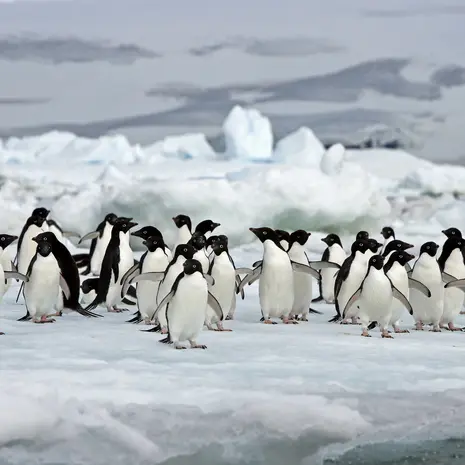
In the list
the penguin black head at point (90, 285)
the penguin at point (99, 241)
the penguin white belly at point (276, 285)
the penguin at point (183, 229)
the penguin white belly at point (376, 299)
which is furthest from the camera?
the penguin at point (99, 241)

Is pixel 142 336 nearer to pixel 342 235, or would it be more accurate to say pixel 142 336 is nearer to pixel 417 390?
pixel 417 390

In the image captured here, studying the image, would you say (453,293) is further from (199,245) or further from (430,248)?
(199,245)

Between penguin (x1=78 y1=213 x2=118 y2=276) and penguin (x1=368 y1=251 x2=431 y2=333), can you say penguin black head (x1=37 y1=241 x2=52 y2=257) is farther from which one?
penguin (x1=78 y1=213 x2=118 y2=276)

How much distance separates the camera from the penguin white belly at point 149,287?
14.6ft

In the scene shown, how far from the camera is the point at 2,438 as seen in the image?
99.4 inches

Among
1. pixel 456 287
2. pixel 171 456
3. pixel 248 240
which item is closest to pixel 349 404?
pixel 171 456

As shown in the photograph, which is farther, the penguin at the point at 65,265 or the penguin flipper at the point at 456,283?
the penguin at the point at 65,265

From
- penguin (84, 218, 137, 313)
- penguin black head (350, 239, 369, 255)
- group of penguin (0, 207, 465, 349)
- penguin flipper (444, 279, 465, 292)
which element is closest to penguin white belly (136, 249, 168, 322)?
group of penguin (0, 207, 465, 349)

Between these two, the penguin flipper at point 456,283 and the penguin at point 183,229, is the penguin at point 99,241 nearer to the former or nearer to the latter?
the penguin at point 183,229

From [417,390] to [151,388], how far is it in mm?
883

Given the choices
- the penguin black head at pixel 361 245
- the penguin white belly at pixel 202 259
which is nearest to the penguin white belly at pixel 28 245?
the penguin white belly at pixel 202 259

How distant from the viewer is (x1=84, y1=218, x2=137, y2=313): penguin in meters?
5.12

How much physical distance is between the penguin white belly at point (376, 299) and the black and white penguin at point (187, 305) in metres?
0.89

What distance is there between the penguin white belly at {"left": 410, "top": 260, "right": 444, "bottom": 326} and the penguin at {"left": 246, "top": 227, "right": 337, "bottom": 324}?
2.14 feet
